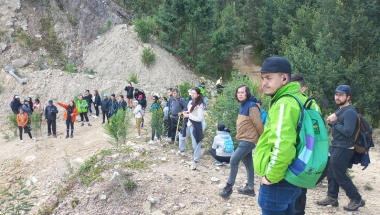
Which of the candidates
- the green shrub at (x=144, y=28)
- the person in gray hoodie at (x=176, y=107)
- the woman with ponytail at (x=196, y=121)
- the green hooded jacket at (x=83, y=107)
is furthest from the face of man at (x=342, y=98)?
the green shrub at (x=144, y=28)

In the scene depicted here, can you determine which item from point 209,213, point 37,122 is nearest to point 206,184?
point 209,213

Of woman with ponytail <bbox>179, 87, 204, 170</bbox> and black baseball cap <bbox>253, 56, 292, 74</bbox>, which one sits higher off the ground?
black baseball cap <bbox>253, 56, 292, 74</bbox>

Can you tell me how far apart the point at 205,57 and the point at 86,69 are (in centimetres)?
823

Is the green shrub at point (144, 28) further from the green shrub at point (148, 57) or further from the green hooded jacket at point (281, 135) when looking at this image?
the green hooded jacket at point (281, 135)

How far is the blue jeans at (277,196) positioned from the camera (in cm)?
296

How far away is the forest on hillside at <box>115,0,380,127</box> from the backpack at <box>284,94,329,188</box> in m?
10.2

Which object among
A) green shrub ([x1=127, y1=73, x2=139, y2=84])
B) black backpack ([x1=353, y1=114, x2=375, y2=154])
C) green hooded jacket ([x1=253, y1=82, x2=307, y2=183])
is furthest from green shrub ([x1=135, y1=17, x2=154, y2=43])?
green hooded jacket ([x1=253, y1=82, x2=307, y2=183])

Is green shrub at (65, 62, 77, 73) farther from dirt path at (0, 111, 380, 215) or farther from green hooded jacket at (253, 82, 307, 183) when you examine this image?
green hooded jacket at (253, 82, 307, 183)

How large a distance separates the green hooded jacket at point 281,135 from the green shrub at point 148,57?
18997mm

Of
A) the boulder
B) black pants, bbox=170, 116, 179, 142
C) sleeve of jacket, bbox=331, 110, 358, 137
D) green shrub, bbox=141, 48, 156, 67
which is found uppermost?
green shrub, bbox=141, 48, 156, 67

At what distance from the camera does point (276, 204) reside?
302 cm

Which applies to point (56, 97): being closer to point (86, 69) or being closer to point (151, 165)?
point (86, 69)

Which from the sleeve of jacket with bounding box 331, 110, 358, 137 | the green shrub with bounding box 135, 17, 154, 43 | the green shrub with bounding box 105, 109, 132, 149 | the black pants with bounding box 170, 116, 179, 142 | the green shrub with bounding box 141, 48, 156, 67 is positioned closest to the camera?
the sleeve of jacket with bounding box 331, 110, 358, 137

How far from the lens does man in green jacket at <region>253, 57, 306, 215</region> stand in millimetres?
2730
